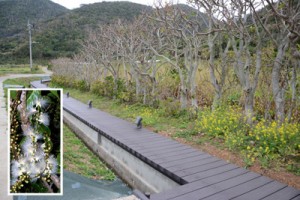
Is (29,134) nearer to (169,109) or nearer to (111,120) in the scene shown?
(111,120)

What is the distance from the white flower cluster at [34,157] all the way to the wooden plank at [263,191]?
2063mm

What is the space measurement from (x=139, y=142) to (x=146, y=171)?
810 millimetres

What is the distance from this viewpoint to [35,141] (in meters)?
1.60

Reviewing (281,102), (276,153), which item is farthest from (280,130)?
(281,102)

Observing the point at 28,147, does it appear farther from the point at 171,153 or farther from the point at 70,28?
the point at 70,28

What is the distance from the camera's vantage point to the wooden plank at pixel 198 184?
116 inches

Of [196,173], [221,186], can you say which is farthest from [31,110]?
[196,173]

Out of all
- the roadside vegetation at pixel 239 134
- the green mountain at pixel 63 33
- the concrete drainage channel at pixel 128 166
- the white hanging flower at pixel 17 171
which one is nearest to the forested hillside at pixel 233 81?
the roadside vegetation at pixel 239 134

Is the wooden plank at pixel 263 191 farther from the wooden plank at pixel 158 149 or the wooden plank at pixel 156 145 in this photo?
the wooden plank at pixel 156 145

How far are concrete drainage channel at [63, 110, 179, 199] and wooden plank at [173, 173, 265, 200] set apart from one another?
49 centimetres

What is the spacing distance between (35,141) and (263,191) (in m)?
2.53

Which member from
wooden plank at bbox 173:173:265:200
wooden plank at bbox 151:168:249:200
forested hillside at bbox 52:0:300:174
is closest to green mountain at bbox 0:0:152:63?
forested hillside at bbox 52:0:300:174

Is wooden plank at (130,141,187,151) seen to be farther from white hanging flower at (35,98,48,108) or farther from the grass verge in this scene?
white hanging flower at (35,98,48,108)

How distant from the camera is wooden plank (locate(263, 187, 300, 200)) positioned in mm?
2996
